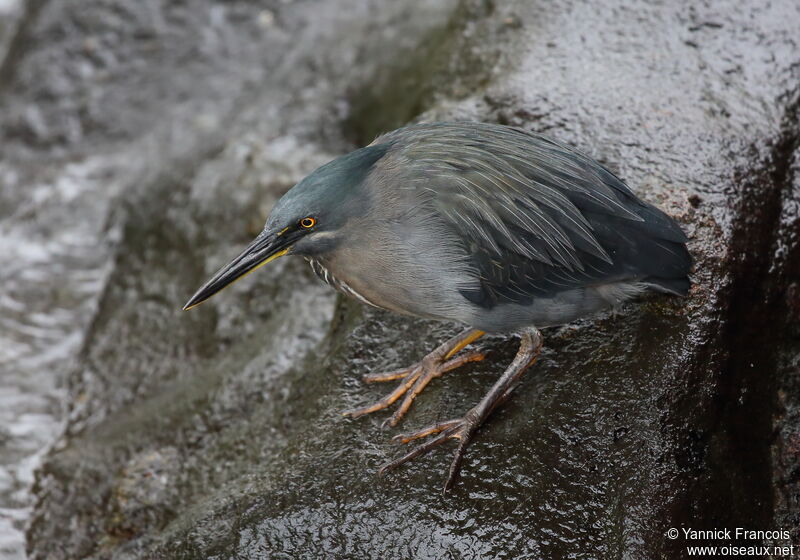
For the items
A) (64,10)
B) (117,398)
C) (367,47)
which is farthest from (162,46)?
(117,398)

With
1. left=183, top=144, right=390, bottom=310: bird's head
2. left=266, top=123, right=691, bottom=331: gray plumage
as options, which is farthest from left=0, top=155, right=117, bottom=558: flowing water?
left=266, top=123, right=691, bottom=331: gray plumage

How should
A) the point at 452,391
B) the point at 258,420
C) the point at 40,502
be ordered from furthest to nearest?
1. the point at 40,502
2. the point at 258,420
3. the point at 452,391

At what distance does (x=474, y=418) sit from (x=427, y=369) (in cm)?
43

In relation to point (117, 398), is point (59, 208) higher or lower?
higher

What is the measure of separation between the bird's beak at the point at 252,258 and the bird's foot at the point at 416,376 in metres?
0.85

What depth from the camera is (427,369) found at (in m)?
3.89

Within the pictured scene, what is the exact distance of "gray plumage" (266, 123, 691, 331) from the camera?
3.44 m

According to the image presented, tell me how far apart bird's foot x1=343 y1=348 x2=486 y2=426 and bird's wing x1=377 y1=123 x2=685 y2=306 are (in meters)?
0.52

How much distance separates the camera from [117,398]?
5.30 m

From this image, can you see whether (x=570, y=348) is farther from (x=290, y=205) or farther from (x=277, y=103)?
(x=277, y=103)

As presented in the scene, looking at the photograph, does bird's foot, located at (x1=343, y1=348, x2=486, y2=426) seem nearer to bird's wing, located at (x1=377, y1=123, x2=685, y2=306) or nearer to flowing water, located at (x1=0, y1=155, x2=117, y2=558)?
bird's wing, located at (x1=377, y1=123, x2=685, y2=306)

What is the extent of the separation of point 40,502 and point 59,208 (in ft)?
9.69

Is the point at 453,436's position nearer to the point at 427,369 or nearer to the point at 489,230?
the point at 427,369

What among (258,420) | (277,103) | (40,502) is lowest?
(40,502)
